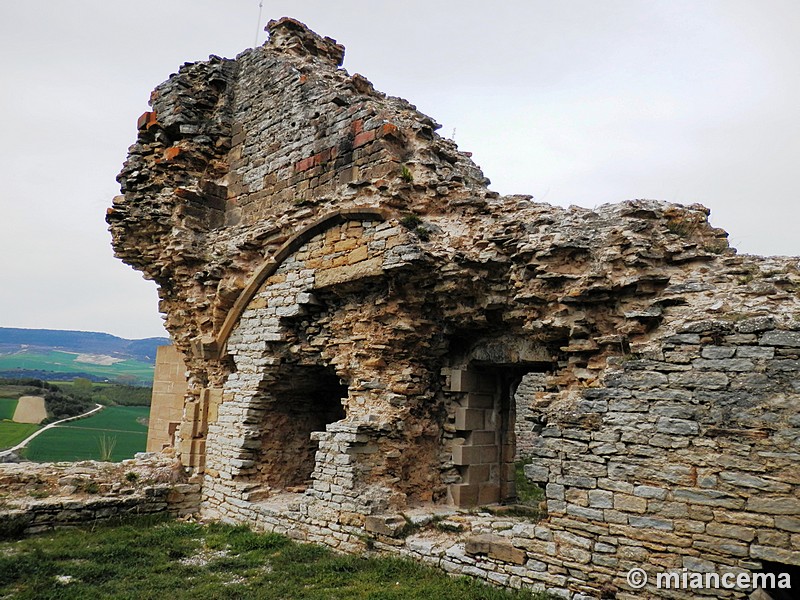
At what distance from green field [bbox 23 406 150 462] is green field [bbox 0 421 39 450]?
1.77ft

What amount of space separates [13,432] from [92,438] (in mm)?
3442

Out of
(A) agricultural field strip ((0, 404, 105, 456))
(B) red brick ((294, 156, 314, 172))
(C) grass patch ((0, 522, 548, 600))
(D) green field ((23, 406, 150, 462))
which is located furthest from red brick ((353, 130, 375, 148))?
(A) agricultural field strip ((0, 404, 105, 456))

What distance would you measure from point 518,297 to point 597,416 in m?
1.52

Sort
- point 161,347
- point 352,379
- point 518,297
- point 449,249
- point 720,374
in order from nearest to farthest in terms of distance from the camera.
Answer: point 720,374 → point 518,297 → point 449,249 → point 352,379 → point 161,347

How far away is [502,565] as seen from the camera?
562 cm

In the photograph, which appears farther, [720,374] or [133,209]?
[133,209]

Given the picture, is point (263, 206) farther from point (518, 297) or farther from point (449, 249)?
point (518, 297)

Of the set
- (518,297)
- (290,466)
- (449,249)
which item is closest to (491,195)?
(449,249)

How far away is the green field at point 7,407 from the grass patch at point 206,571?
17997 mm

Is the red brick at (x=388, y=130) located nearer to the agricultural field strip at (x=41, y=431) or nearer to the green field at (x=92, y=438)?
the green field at (x=92, y=438)

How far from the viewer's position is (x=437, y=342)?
769 cm

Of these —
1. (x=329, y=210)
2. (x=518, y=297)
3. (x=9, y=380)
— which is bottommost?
(x=9, y=380)

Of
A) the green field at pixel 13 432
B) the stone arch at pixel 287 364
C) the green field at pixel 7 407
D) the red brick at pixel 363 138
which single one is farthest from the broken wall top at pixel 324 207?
the green field at pixel 7 407

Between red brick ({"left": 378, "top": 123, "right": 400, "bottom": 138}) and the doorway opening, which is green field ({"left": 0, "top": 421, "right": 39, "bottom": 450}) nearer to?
the doorway opening
